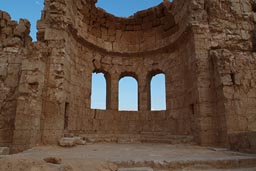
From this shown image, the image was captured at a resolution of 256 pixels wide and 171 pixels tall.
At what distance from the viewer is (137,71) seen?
11.0 m

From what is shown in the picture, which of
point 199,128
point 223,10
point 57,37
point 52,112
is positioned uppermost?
point 223,10

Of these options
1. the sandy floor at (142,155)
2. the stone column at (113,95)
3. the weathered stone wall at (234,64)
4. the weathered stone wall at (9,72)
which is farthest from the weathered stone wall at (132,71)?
the sandy floor at (142,155)

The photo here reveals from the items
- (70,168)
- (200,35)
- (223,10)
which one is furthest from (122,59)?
(70,168)

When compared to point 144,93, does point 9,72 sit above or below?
above

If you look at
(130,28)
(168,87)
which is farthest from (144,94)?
(130,28)

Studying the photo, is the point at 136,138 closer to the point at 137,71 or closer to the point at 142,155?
the point at 137,71

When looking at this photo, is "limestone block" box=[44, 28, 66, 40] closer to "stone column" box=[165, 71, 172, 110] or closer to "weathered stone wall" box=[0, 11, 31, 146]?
"weathered stone wall" box=[0, 11, 31, 146]

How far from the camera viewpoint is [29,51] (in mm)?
6918

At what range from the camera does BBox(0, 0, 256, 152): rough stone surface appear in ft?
21.7

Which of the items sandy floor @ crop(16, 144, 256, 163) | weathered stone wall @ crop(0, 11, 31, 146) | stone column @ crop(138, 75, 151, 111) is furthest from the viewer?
stone column @ crop(138, 75, 151, 111)

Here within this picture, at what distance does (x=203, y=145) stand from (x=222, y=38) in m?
4.11

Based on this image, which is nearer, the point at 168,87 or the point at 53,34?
the point at 53,34

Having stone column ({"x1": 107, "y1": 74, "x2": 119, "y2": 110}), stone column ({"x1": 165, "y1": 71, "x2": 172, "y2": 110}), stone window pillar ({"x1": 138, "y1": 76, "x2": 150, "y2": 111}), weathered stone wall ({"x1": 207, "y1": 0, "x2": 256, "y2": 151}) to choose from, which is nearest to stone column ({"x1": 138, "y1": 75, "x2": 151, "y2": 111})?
stone window pillar ({"x1": 138, "y1": 76, "x2": 150, "y2": 111})

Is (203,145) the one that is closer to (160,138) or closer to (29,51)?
(160,138)
